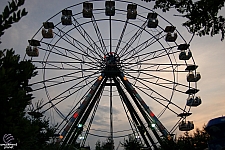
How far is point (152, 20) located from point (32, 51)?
32.7 ft

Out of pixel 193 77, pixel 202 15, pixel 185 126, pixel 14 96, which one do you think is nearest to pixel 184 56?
pixel 193 77

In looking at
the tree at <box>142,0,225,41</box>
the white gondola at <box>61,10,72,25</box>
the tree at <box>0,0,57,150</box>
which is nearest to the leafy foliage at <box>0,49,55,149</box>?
the tree at <box>0,0,57,150</box>

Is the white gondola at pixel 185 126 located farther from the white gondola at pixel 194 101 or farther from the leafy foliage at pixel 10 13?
the leafy foliage at pixel 10 13

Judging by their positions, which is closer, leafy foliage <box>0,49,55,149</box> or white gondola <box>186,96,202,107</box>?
leafy foliage <box>0,49,55,149</box>

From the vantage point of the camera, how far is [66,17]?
83.8 ft

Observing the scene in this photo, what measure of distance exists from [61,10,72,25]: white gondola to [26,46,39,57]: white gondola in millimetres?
3093

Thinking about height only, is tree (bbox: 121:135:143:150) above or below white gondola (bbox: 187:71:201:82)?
below

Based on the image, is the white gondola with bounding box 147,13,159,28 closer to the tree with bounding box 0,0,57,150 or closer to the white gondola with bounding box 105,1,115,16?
the white gondola with bounding box 105,1,115,16

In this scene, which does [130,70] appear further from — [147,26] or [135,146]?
[135,146]

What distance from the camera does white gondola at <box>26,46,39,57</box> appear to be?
24.5 meters

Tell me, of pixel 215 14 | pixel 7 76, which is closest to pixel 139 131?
pixel 215 14

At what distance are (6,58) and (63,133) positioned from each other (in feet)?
53.9

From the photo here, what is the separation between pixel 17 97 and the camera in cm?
587

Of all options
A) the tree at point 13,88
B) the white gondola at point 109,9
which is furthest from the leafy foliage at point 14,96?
the white gondola at point 109,9
